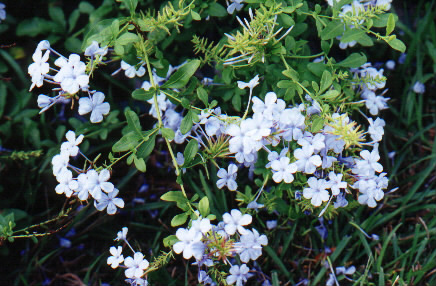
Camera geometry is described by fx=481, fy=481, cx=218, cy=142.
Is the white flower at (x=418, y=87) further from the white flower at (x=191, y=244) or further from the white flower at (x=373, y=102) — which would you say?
the white flower at (x=191, y=244)

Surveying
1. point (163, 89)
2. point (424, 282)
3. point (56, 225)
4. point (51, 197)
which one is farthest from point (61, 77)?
point (424, 282)

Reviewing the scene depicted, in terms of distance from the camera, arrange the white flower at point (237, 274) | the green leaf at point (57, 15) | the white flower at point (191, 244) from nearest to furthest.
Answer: the white flower at point (191, 244) → the white flower at point (237, 274) → the green leaf at point (57, 15)

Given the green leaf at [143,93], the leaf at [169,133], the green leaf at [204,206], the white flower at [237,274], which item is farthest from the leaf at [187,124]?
the white flower at [237,274]

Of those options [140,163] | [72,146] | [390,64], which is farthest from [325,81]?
[390,64]

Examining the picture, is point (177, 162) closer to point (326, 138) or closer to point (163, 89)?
point (163, 89)

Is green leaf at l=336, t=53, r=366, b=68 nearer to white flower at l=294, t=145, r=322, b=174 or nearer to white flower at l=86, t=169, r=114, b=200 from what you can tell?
white flower at l=294, t=145, r=322, b=174
